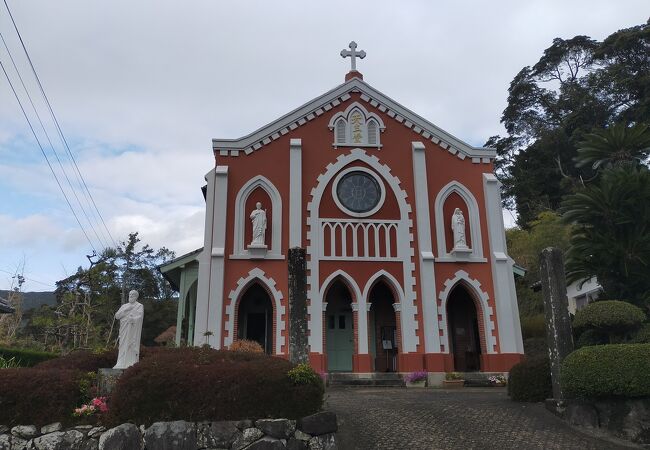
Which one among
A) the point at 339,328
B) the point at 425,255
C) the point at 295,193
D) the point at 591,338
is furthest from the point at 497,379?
the point at 295,193

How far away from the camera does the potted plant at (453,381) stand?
699 inches

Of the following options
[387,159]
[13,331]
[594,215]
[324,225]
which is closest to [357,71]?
[387,159]

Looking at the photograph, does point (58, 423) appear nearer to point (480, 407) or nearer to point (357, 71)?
point (480, 407)

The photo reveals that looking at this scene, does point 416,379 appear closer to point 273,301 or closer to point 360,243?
point 360,243

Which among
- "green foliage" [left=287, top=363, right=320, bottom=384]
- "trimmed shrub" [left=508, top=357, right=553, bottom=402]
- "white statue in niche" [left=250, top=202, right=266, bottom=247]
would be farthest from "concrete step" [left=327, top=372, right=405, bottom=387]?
"green foliage" [left=287, top=363, right=320, bottom=384]

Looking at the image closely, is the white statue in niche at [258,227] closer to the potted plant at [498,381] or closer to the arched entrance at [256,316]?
the arched entrance at [256,316]

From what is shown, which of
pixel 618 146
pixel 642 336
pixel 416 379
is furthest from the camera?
pixel 416 379

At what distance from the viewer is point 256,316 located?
67.4 ft

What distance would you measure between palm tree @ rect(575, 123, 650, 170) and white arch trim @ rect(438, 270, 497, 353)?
598 cm

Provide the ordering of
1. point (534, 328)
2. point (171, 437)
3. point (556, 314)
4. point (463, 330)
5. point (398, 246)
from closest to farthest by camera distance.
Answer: point (171, 437) → point (556, 314) → point (398, 246) → point (463, 330) → point (534, 328)

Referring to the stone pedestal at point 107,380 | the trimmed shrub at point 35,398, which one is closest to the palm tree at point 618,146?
the stone pedestal at point 107,380

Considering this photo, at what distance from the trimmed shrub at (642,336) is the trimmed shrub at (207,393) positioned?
6.57 meters

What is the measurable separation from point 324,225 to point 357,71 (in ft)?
23.5

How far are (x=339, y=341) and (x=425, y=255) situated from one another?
4.65 metres
